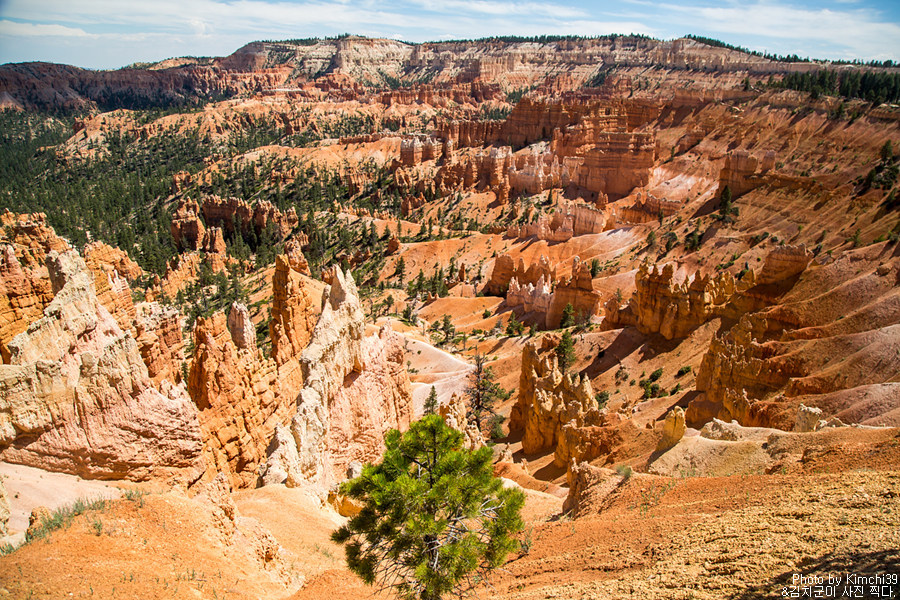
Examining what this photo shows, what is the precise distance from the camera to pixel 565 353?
3719 cm

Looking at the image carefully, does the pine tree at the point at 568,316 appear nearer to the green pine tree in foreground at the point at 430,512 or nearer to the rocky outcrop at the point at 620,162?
the rocky outcrop at the point at 620,162

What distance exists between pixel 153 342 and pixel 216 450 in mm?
6856

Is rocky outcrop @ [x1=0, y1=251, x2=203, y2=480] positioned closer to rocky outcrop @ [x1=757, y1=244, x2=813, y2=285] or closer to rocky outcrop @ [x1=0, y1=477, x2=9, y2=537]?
rocky outcrop @ [x1=0, y1=477, x2=9, y2=537]

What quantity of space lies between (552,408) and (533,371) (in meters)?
5.25

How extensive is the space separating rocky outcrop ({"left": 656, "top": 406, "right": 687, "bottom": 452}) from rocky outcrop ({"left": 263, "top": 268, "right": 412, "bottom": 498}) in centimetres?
1018

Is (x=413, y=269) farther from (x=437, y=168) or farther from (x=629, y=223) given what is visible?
(x=437, y=168)

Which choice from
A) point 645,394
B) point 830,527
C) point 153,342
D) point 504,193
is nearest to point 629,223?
point 504,193

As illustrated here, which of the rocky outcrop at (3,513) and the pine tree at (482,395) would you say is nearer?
the rocky outcrop at (3,513)

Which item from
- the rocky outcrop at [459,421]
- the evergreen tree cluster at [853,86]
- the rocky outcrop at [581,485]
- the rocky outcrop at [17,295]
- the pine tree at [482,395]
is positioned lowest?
the pine tree at [482,395]

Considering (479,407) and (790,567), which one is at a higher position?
(790,567)

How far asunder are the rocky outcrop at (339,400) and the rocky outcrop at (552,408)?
779 centimetres

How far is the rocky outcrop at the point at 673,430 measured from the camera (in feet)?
57.3

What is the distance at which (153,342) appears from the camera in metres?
20.8

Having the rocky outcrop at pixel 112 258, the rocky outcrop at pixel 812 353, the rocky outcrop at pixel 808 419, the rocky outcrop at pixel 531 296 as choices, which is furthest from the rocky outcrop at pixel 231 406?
the rocky outcrop at pixel 531 296
